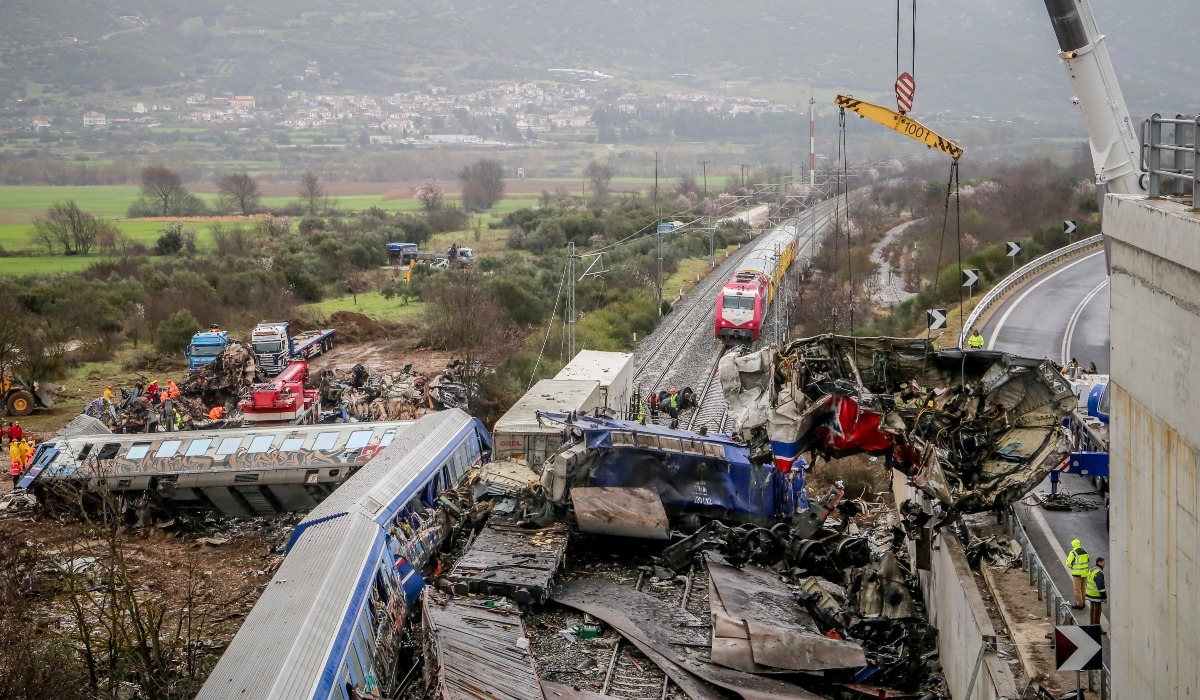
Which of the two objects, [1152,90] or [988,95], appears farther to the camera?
[988,95]

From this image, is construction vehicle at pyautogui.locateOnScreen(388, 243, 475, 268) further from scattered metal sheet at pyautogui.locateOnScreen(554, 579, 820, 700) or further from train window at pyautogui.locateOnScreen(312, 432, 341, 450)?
scattered metal sheet at pyautogui.locateOnScreen(554, 579, 820, 700)

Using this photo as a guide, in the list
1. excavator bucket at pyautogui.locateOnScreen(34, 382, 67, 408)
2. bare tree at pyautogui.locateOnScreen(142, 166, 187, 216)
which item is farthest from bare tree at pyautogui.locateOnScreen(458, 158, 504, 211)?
excavator bucket at pyautogui.locateOnScreen(34, 382, 67, 408)

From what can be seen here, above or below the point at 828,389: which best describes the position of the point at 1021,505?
below

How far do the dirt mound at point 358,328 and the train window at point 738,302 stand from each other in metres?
17.2

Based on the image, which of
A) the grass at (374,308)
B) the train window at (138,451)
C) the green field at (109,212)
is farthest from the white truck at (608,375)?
the green field at (109,212)

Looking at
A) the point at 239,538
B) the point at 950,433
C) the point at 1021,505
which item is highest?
the point at 950,433

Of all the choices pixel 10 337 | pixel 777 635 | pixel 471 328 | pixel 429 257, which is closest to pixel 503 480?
pixel 777 635

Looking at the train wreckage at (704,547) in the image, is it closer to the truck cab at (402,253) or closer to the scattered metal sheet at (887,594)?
the scattered metal sheet at (887,594)

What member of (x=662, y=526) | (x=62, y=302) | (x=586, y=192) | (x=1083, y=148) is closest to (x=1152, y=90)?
(x=1083, y=148)

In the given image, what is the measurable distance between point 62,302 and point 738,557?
138ft

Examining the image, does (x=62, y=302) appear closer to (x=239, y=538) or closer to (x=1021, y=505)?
(x=239, y=538)

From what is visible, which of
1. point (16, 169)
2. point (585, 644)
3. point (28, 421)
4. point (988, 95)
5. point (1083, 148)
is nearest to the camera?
point (585, 644)

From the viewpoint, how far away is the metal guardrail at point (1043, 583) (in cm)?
1069

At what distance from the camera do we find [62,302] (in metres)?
49.1
